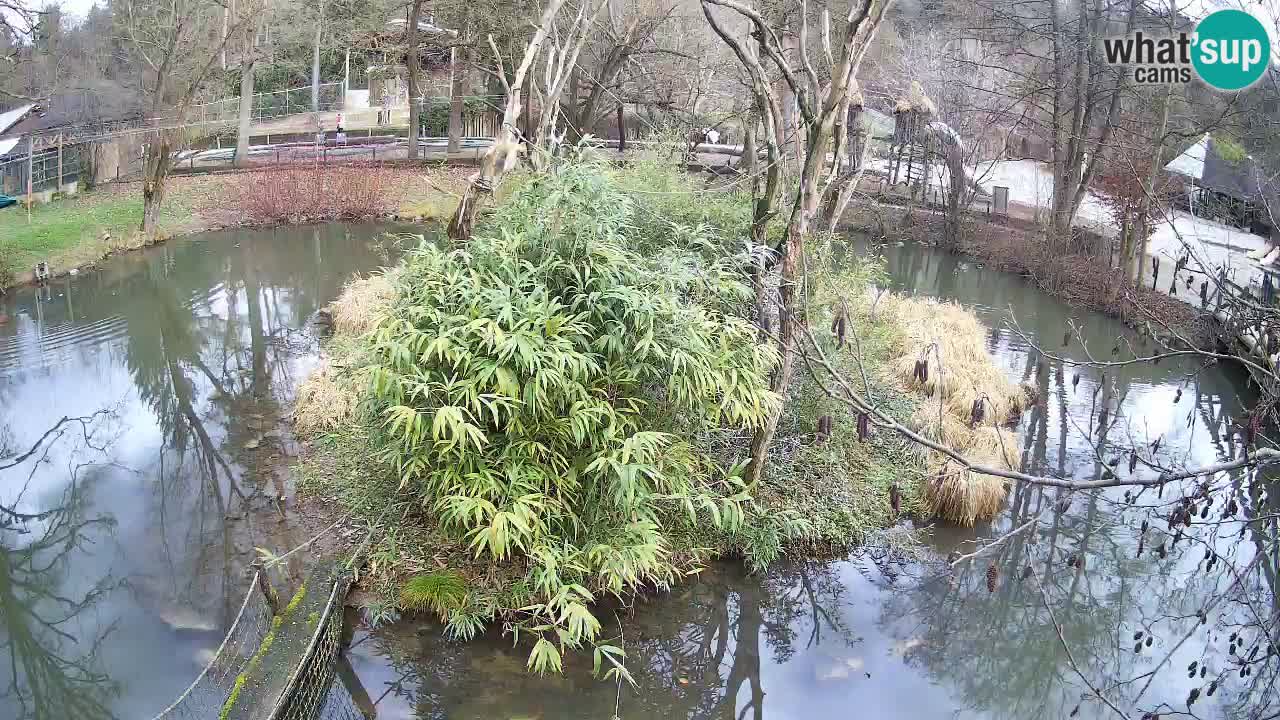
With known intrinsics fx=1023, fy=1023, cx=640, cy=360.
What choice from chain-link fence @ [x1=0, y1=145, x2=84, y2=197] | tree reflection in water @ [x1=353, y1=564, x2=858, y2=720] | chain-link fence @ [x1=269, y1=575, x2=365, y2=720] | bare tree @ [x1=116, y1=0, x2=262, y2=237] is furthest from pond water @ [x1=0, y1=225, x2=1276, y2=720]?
chain-link fence @ [x1=0, y1=145, x2=84, y2=197]

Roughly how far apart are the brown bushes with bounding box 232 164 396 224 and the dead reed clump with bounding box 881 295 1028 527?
34.4 ft

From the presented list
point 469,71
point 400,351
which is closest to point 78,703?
point 400,351

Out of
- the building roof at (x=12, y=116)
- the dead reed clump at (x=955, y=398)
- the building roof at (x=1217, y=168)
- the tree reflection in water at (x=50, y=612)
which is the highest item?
the building roof at (x=1217, y=168)

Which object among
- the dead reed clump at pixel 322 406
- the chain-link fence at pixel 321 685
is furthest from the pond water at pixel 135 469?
the chain-link fence at pixel 321 685

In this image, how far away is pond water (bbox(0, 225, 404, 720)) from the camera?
6.08 meters

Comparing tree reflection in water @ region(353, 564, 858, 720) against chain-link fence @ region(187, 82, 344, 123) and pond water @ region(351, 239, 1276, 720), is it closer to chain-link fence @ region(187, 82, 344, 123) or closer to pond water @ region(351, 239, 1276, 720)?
pond water @ region(351, 239, 1276, 720)

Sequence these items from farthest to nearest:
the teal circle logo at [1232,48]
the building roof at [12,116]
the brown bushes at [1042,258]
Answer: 1. the building roof at [12,116]
2. the brown bushes at [1042,258]
3. the teal circle logo at [1232,48]

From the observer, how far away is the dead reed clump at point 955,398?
768 centimetres

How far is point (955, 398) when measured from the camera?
357 inches

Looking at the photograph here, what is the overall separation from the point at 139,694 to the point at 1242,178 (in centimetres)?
1238

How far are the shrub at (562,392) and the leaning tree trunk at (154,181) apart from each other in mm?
10309

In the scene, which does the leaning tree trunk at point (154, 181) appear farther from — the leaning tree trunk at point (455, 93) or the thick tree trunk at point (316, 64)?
the thick tree trunk at point (316, 64)

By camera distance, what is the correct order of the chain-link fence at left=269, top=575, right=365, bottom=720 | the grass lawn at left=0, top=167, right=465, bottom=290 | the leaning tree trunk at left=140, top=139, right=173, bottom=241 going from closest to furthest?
1. the chain-link fence at left=269, top=575, right=365, bottom=720
2. the grass lawn at left=0, top=167, right=465, bottom=290
3. the leaning tree trunk at left=140, top=139, right=173, bottom=241

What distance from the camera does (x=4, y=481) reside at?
8.09m
